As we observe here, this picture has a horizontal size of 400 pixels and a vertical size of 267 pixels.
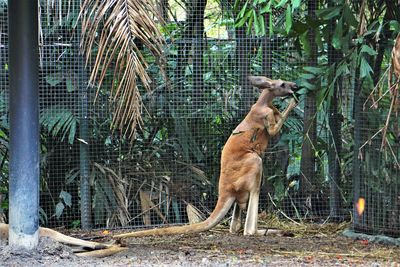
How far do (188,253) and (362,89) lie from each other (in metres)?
2.81

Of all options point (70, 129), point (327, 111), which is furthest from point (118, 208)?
point (327, 111)

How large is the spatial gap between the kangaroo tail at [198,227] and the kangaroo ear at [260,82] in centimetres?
141

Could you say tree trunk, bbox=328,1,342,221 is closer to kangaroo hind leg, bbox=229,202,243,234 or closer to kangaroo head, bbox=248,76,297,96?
kangaroo head, bbox=248,76,297,96

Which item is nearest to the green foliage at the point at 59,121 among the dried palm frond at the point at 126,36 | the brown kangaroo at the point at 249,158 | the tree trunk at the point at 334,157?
the brown kangaroo at the point at 249,158

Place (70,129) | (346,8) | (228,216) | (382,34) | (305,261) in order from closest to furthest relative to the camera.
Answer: (305,261) → (346,8) → (382,34) → (70,129) → (228,216)

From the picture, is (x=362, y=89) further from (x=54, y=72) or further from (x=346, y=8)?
(x=54, y=72)

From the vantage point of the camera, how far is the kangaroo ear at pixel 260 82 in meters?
8.72

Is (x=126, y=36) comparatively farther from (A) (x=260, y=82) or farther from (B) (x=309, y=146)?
(B) (x=309, y=146)

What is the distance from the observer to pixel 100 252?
687 cm

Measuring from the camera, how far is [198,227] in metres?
8.28

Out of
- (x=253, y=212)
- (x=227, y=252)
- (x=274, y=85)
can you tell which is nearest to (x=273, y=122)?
(x=274, y=85)

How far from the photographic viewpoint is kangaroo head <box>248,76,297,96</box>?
8.73m

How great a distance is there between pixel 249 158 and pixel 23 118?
3009mm

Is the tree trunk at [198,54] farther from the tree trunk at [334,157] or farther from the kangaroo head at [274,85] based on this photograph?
the tree trunk at [334,157]
